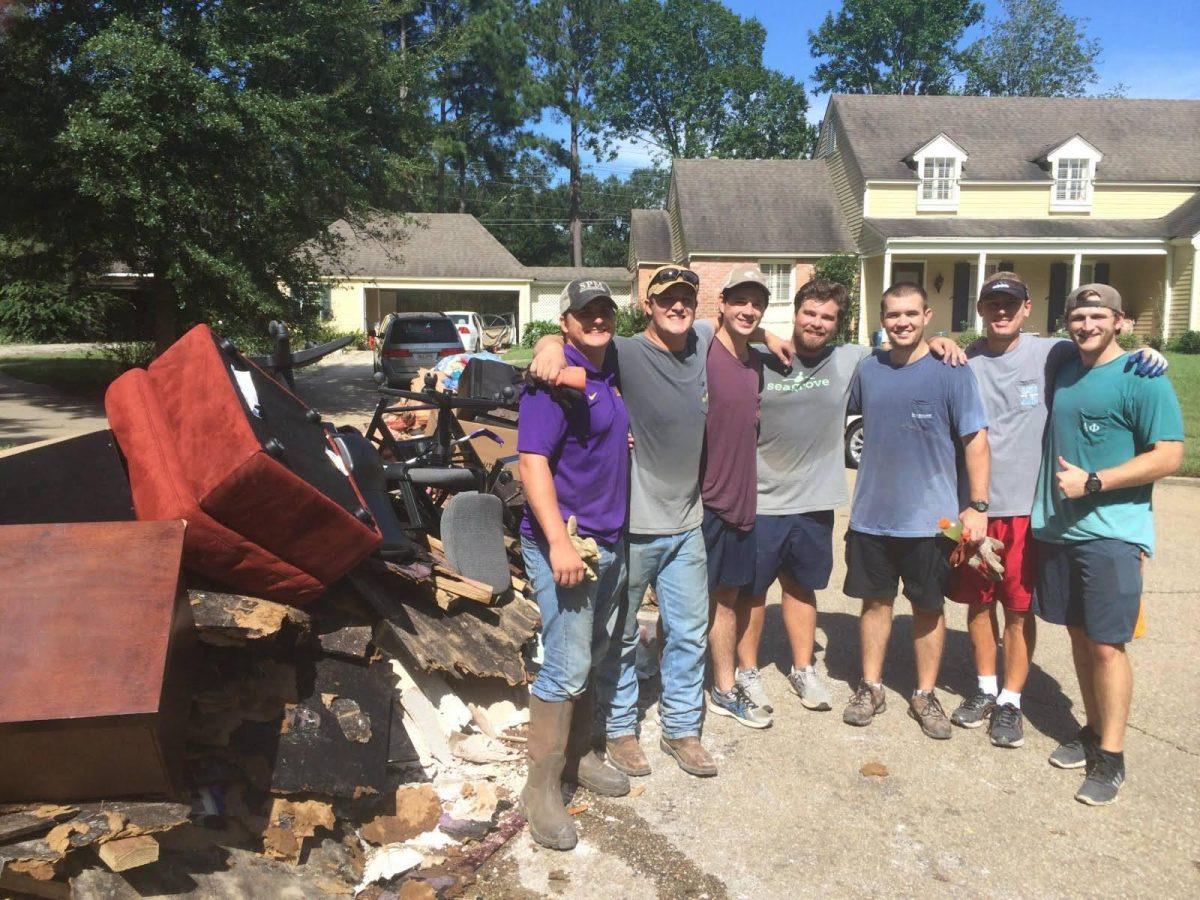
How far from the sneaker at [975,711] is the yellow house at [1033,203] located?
2320 cm

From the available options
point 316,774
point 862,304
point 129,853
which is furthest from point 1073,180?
point 129,853

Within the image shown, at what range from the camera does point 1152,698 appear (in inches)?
179

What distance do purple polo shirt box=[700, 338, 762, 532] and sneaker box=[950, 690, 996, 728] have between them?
1367mm

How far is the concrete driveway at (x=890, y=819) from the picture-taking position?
10.2 ft

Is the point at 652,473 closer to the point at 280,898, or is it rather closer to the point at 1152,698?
the point at 280,898

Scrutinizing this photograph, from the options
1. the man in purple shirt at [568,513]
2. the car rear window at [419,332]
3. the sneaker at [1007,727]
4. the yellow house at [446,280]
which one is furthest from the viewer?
the yellow house at [446,280]

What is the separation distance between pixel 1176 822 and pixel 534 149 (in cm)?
5670

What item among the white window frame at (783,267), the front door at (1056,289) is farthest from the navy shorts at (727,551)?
the front door at (1056,289)

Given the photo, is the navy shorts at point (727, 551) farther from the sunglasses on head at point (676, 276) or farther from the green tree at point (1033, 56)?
the green tree at point (1033, 56)

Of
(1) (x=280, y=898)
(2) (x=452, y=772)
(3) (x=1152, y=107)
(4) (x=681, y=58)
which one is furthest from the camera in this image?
(4) (x=681, y=58)

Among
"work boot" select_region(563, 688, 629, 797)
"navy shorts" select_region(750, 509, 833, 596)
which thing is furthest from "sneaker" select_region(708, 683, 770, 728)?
"work boot" select_region(563, 688, 629, 797)

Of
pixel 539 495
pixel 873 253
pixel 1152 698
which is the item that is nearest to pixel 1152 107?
pixel 873 253

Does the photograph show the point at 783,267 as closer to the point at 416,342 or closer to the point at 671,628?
the point at 416,342

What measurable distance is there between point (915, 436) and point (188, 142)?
1282cm
